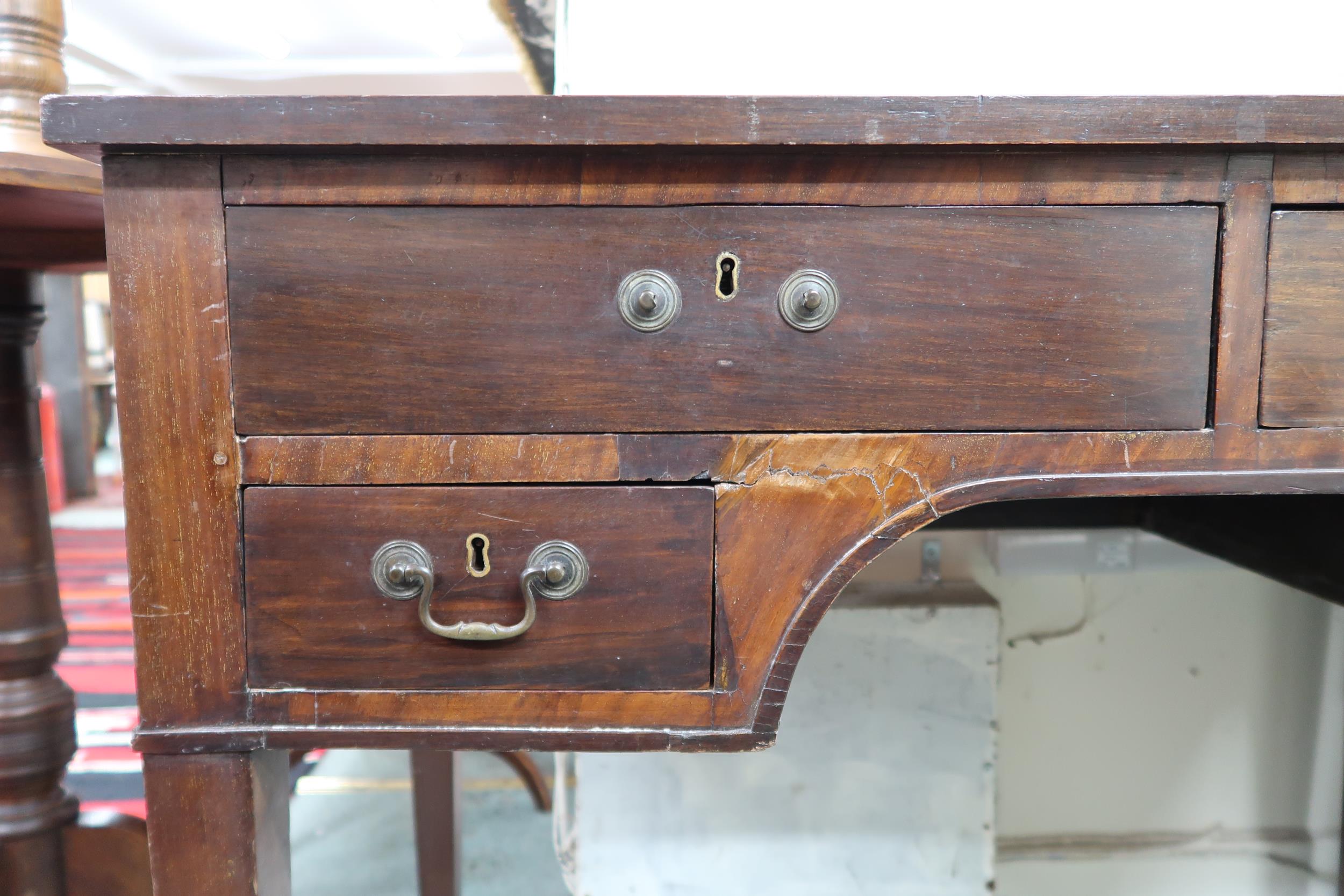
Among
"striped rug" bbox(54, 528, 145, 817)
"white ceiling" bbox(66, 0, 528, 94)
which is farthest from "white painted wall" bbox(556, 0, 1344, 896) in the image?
"white ceiling" bbox(66, 0, 528, 94)

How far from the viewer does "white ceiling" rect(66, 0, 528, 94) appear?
384 centimetres

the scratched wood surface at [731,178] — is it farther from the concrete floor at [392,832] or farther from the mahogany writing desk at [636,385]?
the concrete floor at [392,832]

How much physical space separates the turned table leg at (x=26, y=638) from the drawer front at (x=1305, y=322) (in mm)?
970

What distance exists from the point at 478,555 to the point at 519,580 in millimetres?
29

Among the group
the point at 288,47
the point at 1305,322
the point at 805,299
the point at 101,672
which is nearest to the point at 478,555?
the point at 805,299

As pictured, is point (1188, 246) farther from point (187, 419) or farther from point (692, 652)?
point (187, 419)

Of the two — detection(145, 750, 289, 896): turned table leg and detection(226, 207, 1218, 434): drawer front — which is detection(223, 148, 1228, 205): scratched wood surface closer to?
detection(226, 207, 1218, 434): drawer front

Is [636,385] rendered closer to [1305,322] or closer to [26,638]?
[1305,322]

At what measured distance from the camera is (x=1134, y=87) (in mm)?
844

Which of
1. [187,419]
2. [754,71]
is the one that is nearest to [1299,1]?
[754,71]

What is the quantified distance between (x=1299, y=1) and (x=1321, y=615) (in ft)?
2.46

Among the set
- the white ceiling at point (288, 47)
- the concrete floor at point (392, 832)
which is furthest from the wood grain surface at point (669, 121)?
the white ceiling at point (288, 47)

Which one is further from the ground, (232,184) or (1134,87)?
(1134,87)

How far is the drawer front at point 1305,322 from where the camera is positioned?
0.46 m
